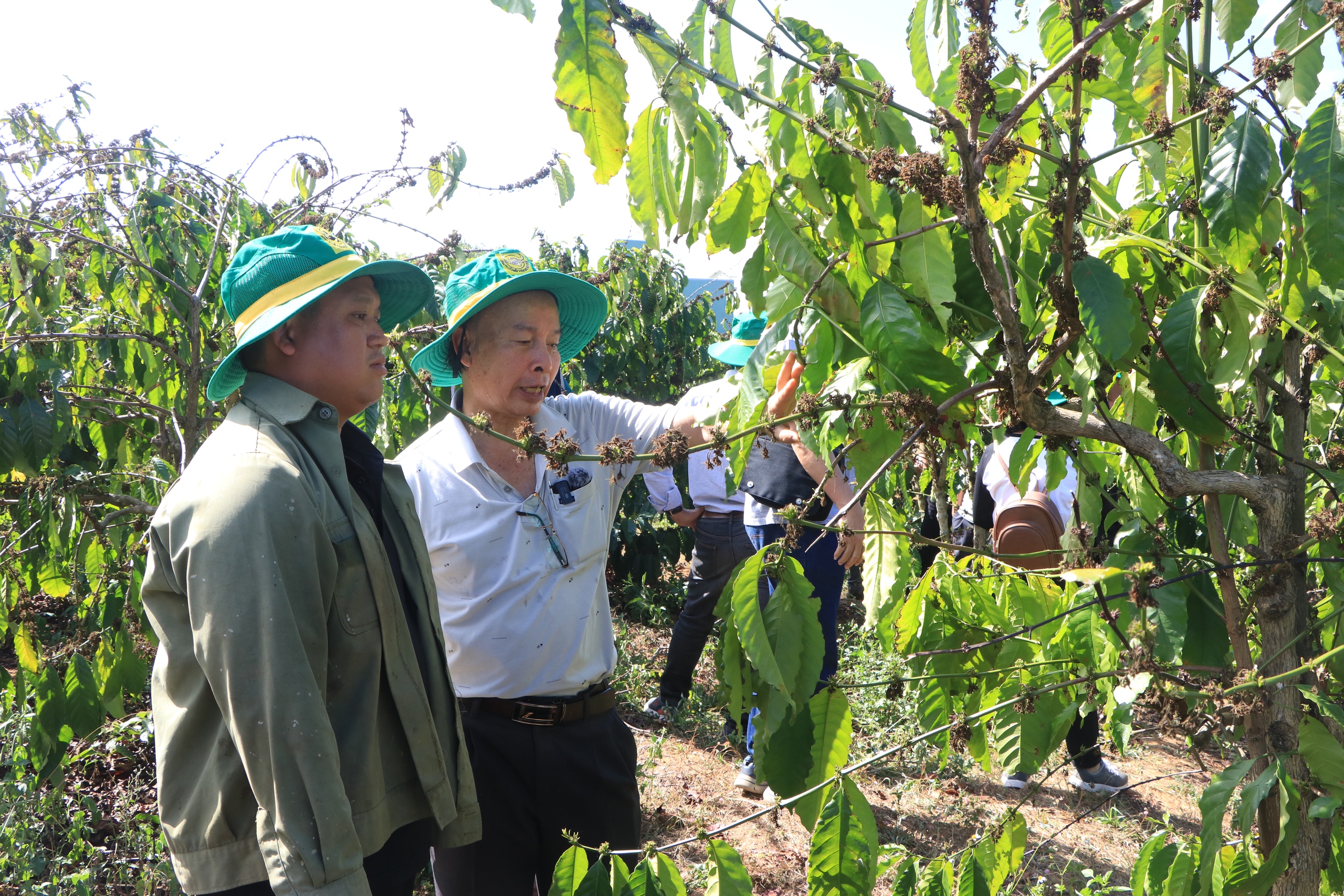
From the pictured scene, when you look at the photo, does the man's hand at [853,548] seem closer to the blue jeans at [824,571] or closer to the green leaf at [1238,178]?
the blue jeans at [824,571]

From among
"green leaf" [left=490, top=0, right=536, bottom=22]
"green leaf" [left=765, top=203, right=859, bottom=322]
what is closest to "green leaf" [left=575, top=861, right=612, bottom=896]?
"green leaf" [left=765, top=203, right=859, bottom=322]

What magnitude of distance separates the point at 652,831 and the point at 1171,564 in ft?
9.56

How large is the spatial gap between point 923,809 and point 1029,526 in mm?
1548

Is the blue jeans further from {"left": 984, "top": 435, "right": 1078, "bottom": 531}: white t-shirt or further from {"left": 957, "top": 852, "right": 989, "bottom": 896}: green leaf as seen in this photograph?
{"left": 957, "top": 852, "right": 989, "bottom": 896}: green leaf

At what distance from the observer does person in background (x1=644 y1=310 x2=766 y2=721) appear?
186 inches

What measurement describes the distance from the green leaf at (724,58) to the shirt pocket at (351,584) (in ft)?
3.00

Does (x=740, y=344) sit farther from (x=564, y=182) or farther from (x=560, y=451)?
(x=560, y=451)

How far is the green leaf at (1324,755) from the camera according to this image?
122 cm

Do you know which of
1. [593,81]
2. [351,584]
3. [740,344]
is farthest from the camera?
[740,344]

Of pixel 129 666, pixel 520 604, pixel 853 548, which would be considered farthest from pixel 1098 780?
pixel 129 666

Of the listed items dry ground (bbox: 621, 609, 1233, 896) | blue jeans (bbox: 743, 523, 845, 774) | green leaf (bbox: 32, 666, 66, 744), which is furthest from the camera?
blue jeans (bbox: 743, 523, 845, 774)

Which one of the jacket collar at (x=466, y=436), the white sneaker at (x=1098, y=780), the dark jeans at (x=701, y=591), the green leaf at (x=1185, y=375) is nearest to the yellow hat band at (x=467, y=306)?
the jacket collar at (x=466, y=436)

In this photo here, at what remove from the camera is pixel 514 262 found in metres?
2.34

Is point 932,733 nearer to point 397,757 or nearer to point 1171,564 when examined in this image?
point 1171,564
